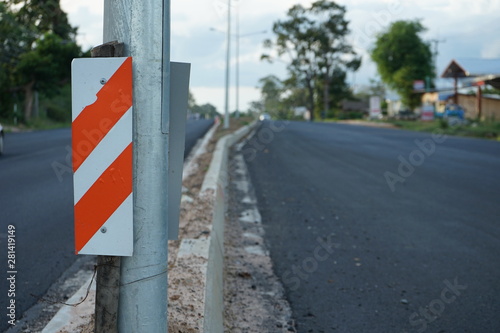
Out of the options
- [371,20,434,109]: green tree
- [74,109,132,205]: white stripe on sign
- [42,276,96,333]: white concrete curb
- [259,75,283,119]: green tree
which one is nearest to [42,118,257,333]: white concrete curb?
[42,276,96,333]: white concrete curb

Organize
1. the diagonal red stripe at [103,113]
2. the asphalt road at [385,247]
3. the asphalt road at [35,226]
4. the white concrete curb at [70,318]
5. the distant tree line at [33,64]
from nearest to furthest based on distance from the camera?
the diagonal red stripe at [103,113]
the white concrete curb at [70,318]
the asphalt road at [385,247]
the asphalt road at [35,226]
the distant tree line at [33,64]

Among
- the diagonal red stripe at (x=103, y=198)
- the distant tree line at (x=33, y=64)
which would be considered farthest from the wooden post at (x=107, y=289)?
the distant tree line at (x=33, y=64)

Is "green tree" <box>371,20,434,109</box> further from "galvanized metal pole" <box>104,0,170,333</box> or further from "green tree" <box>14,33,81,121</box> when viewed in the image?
"galvanized metal pole" <box>104,0,170,333</box>

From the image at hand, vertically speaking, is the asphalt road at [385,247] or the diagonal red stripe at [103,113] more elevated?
the diagonal red stripe at [103,113]

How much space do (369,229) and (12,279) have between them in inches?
156

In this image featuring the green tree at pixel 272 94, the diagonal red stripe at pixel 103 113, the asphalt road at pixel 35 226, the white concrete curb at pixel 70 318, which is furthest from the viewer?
the green tree at pixel 272 94

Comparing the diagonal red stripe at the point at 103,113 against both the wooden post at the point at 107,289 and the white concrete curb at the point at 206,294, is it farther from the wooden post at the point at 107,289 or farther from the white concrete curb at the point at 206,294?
the white concrete curb at the point at 206,294

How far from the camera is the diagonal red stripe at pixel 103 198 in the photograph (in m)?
2.17

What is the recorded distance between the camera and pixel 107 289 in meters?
2.24

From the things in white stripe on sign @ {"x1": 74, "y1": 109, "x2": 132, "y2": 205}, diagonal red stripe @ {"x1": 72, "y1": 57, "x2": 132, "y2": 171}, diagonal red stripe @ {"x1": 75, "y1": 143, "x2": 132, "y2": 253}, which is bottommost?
diagonal red stripe @ {"x1": 75, "y1": 143, "x2": 132, "y2": 253}

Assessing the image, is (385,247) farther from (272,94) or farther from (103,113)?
(272,94)

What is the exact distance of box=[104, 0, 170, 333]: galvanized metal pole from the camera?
2166 millimetres

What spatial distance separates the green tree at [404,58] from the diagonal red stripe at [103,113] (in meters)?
61.3

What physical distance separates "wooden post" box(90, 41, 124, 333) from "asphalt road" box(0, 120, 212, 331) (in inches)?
20.0
